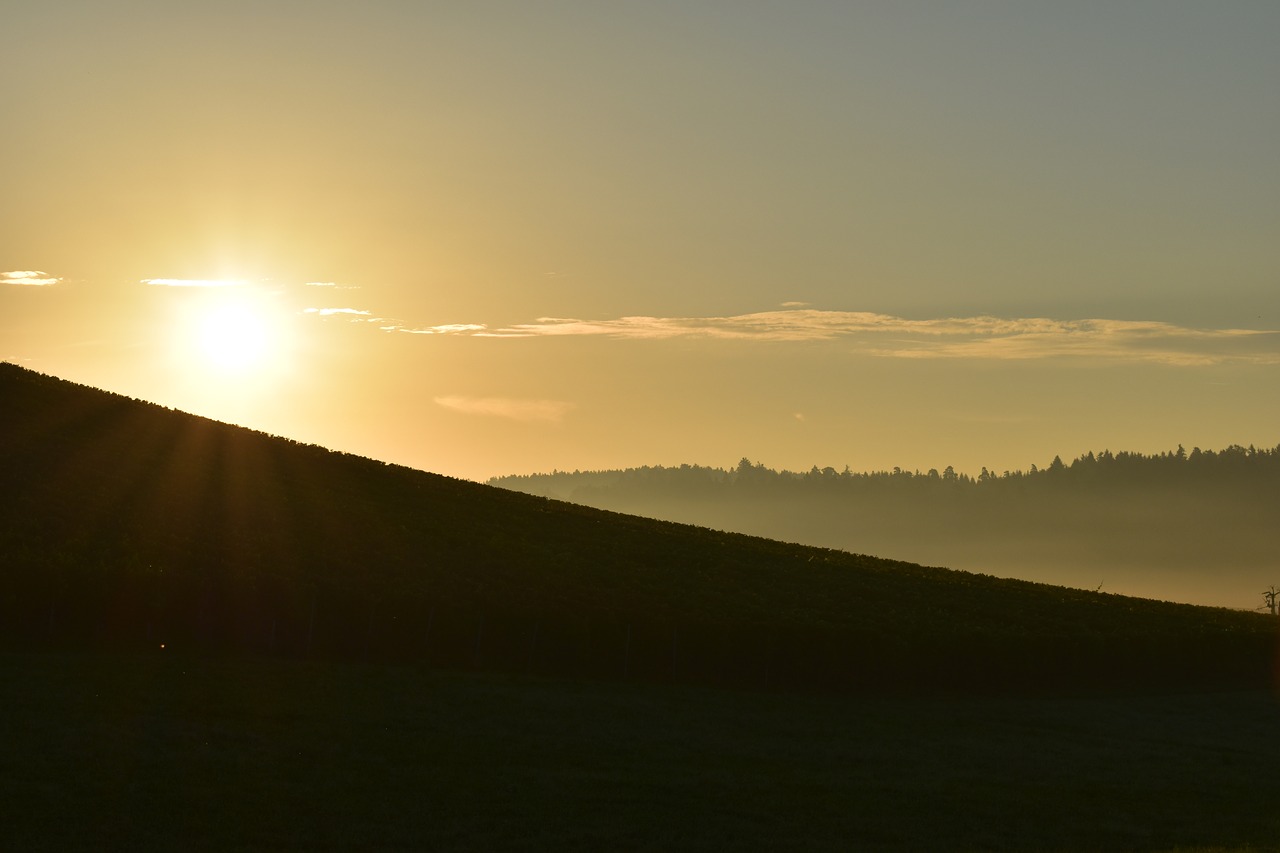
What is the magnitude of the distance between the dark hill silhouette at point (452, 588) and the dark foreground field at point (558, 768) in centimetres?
308

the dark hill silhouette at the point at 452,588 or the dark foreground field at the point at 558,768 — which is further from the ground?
the dark hill silhouette at the point at 452,588

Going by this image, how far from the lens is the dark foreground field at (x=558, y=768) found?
29.2 m

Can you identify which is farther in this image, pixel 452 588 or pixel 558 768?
pixel 452 588

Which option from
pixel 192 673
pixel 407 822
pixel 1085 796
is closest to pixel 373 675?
pixel 192 673

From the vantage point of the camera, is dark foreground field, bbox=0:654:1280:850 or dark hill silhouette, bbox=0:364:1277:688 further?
dark hill silhouette, bbox=0:364:1277:688

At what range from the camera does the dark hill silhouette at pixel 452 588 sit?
165 feet

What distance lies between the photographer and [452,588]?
190 feet

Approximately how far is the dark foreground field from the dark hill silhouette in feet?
10.1

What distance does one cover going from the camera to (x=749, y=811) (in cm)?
3250

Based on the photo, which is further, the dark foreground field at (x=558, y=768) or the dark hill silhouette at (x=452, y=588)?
the dark hill silhouette at (x=452, y=588)

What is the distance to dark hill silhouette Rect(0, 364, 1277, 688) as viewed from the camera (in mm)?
50219

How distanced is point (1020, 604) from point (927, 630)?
621 inches

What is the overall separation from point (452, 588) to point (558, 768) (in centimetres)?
2255

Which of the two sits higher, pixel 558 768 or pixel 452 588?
pixel 452 588
